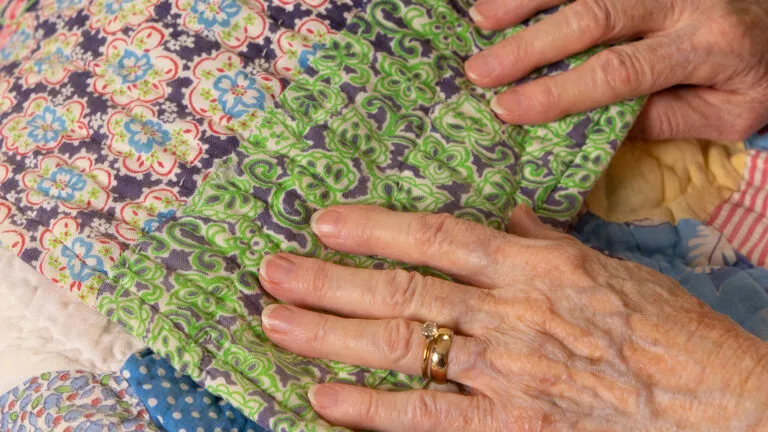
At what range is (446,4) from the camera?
48.8 inches

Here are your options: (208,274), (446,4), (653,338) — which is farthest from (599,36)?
(208,274)

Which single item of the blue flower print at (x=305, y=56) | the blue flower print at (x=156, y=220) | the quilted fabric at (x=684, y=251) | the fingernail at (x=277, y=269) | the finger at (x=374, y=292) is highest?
the blue flower print at (x=305, y=56)

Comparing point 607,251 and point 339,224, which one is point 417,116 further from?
point 607,251

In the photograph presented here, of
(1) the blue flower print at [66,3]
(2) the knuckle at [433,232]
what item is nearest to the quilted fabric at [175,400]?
(2) the knuckle at [433,232]

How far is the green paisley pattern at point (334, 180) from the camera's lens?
2.99ft

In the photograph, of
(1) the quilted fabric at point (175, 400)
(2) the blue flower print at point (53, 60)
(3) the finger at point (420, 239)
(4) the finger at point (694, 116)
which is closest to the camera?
(1) the quilted fabric at point (175, 400)

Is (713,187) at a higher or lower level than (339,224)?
lower

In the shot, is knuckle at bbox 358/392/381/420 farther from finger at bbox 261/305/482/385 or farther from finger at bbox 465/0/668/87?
finger at bbox 465/0/668/87

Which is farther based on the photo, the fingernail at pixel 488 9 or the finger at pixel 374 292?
the fingernail at pixel 488 9

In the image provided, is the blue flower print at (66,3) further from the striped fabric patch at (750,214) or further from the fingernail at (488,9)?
the striped fabric patch at (750,214)

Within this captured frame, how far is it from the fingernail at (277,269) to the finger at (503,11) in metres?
0.57

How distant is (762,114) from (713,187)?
17 centimetres

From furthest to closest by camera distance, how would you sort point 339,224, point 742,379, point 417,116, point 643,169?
point 643,169
point 417,116
point 339,224
point 742,379

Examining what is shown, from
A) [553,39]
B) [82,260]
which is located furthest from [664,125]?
[82,260]
